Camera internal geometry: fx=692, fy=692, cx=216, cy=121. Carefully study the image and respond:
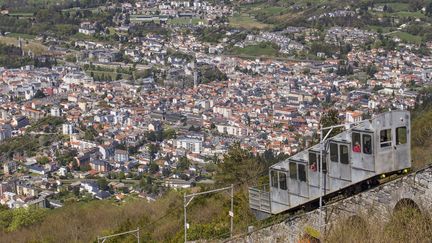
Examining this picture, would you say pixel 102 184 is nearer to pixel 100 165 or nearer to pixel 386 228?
pixel 100 165

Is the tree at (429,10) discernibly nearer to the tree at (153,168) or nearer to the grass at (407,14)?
the grass at (407,14)

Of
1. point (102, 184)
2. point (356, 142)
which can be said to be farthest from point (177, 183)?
point (356, 142)

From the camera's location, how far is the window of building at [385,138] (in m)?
8.48

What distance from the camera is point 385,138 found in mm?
8508

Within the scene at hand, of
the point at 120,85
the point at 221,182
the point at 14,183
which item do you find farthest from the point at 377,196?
the point at 120,85

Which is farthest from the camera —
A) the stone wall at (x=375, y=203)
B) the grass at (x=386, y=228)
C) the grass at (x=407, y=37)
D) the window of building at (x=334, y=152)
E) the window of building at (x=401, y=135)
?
the grass at (x=407, y=37)

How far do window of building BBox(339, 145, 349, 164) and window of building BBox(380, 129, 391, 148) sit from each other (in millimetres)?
484

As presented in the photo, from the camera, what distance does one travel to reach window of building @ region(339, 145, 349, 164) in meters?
8.77

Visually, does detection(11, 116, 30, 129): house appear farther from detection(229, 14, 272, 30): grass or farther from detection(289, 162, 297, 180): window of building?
detection(289, 162, 297, 180): window of building

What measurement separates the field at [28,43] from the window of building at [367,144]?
51.0m

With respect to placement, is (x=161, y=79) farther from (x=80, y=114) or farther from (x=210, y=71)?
(x=80, y=114)

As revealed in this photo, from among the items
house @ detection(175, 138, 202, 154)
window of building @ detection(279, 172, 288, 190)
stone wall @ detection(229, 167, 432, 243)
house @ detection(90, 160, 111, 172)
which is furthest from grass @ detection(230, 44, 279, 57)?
stone wall @ detection(229, 167, 432, 243)

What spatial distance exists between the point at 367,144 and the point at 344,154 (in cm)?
36

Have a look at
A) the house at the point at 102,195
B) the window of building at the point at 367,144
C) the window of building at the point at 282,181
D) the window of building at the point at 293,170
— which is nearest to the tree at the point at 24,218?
the house at the point at 102,195
